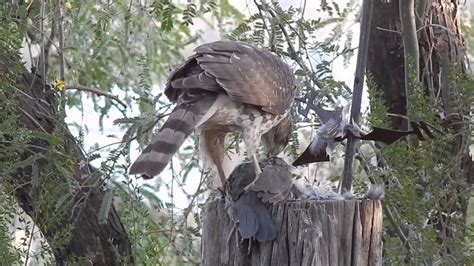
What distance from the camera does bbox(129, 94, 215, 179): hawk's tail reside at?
2715 mm

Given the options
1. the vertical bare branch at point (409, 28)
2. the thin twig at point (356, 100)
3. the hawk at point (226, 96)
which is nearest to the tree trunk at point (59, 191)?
the hawk at point (226, 96)

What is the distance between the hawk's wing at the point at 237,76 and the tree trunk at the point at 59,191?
0.61 m

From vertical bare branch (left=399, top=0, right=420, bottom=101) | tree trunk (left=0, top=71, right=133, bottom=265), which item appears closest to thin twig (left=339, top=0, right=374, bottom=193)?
vertical bare branch (left=399, top=0, right=420, bottom=101)

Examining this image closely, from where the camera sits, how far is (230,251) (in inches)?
97.2

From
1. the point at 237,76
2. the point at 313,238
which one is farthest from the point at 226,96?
the point at 313,238

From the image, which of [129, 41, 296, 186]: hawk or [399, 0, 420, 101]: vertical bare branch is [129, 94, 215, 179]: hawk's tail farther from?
[399, 0, 420, 101]: vertical bare branch

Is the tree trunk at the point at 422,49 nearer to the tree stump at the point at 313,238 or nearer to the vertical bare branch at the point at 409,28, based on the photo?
the vertical bare branch at the point at 409,28

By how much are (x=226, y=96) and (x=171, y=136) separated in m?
0.48

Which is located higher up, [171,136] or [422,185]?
[171,136]

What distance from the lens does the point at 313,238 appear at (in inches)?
92.7

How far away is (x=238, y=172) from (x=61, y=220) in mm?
1234

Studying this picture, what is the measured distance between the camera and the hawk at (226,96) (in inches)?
125

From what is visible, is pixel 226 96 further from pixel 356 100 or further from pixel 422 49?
pixel 422 49

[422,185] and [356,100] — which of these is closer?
[356,100]
